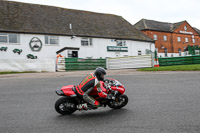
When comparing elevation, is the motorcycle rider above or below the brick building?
below

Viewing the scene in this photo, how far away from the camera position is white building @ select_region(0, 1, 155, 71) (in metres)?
27.6

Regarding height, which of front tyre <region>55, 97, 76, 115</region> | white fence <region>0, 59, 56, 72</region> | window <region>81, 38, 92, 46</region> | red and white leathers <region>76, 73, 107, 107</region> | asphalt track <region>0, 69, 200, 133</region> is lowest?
asphalt track <region>0, 69, 200, 133</region>

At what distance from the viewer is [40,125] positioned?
4.77 meters

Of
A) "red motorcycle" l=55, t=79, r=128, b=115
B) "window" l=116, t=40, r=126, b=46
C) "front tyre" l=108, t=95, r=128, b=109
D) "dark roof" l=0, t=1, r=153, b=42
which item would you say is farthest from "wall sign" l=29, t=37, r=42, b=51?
"front tyre" l=108, t=95, r=128, b=109

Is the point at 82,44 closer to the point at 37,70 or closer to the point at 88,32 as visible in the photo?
the point at 88,32

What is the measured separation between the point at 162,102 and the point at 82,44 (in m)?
26.5

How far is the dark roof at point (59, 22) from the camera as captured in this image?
2875 centimetres

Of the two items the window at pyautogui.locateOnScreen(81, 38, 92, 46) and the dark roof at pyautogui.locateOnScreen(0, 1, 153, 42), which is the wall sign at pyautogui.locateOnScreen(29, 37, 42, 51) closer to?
the dark roof at pyautogui.locateOnScreen(0, 1, 153, 42)

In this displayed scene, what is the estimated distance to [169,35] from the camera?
177 feet

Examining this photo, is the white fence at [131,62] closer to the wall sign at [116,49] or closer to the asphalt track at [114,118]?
the wall sign at [116,49]

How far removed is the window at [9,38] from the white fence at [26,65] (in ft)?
14.9

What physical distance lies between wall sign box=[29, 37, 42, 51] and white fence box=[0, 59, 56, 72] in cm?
463

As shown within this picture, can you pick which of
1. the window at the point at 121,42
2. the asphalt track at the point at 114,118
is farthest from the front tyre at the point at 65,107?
the window at the point at 121,42

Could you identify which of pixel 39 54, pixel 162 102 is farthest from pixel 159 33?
pixel 162 102
